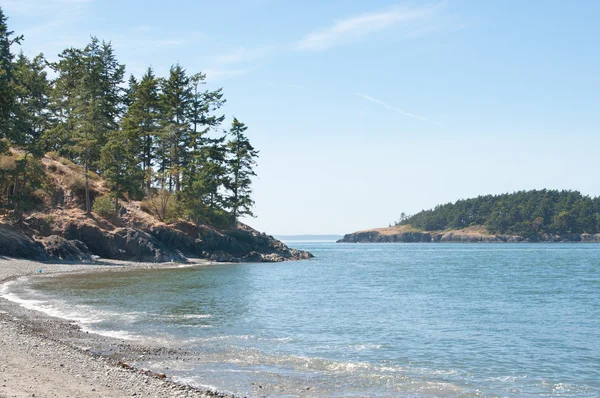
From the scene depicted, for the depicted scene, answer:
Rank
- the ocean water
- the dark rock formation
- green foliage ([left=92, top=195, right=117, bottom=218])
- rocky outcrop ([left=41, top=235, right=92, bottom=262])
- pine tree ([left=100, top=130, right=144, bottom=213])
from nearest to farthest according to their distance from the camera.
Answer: the ocean water < rocky outcrop ([left=41, top=235, right=92, bottom=262]) < the dark rock formation < green foliage ([left=92, top=195, right=117, bottom=218]) < pine tree ([left=100, top=130, right=144, bottom=213])

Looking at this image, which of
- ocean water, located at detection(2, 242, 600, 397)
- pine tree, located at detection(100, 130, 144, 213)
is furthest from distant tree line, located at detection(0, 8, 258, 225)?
ocean water, located at detection(2, 242, 600, 397)

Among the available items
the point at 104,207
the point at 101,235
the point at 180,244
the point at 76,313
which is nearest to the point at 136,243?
the point at 101,235

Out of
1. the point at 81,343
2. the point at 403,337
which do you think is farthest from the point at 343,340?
the point at 81,343

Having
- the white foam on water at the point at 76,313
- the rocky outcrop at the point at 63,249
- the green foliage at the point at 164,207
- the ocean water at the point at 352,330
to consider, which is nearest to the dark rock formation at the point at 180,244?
the green foliage at the point at 164,207

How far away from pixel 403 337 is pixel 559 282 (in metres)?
33.4

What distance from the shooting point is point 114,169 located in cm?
6681

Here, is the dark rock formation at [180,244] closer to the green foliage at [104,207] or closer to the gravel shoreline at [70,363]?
the green foliage at [104,207]

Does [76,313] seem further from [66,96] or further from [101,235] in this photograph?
[66,96]

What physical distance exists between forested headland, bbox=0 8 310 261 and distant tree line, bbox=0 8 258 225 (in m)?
0.17

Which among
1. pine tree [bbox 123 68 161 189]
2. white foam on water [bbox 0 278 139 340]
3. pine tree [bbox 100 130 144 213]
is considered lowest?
white foam on water [bbox 0 278 139 340]

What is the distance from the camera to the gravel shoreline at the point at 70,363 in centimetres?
1269

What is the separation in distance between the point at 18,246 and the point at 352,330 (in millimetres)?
41432

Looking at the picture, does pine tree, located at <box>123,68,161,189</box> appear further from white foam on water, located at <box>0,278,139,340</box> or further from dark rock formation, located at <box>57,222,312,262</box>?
white foam on water, located at <box>0,278,139,340</box>

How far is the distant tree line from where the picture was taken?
222 ft
